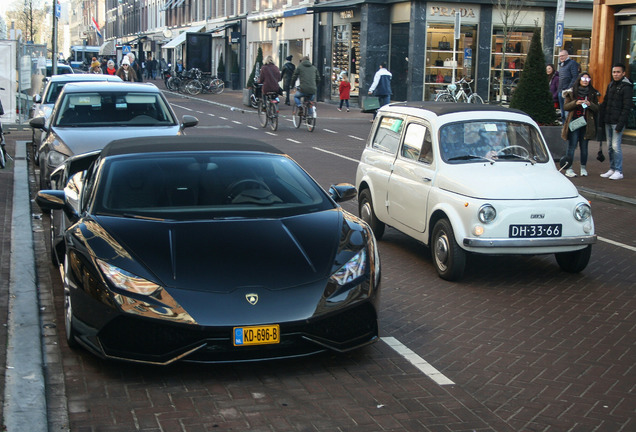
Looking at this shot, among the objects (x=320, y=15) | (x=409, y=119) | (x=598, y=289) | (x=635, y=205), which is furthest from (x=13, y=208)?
(x=320, y=15)

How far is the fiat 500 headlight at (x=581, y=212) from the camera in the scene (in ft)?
26.3

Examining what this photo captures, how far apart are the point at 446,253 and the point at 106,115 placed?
597cm

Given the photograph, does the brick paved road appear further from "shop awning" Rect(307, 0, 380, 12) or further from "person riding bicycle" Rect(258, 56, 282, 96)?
"shop awning" Rect(307, 0, 380, 12)

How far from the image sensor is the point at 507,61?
122 feet

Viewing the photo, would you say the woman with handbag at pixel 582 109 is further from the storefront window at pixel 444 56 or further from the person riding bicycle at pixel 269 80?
the storefront window at pixel 444 56

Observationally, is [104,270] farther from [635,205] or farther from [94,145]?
[635,205]

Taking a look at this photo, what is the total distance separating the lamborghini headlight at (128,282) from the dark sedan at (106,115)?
6.51 metres

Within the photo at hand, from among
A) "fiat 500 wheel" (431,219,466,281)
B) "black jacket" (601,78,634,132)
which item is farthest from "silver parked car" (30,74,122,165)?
"fiat 500 wheel" (431,219,466,281)

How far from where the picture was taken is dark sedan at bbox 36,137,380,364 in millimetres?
5078

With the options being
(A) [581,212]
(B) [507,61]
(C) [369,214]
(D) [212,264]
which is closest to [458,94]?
(B) [507,61]

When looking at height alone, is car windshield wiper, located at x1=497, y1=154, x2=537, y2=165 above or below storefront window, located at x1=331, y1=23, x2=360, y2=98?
below

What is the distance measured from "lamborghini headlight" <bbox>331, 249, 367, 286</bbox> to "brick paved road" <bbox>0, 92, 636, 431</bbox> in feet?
1.84

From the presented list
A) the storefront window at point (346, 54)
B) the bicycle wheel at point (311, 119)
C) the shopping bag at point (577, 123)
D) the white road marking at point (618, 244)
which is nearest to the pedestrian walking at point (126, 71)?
the bicycle wheel at point (311, 119)

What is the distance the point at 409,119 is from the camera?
942 centimetres
